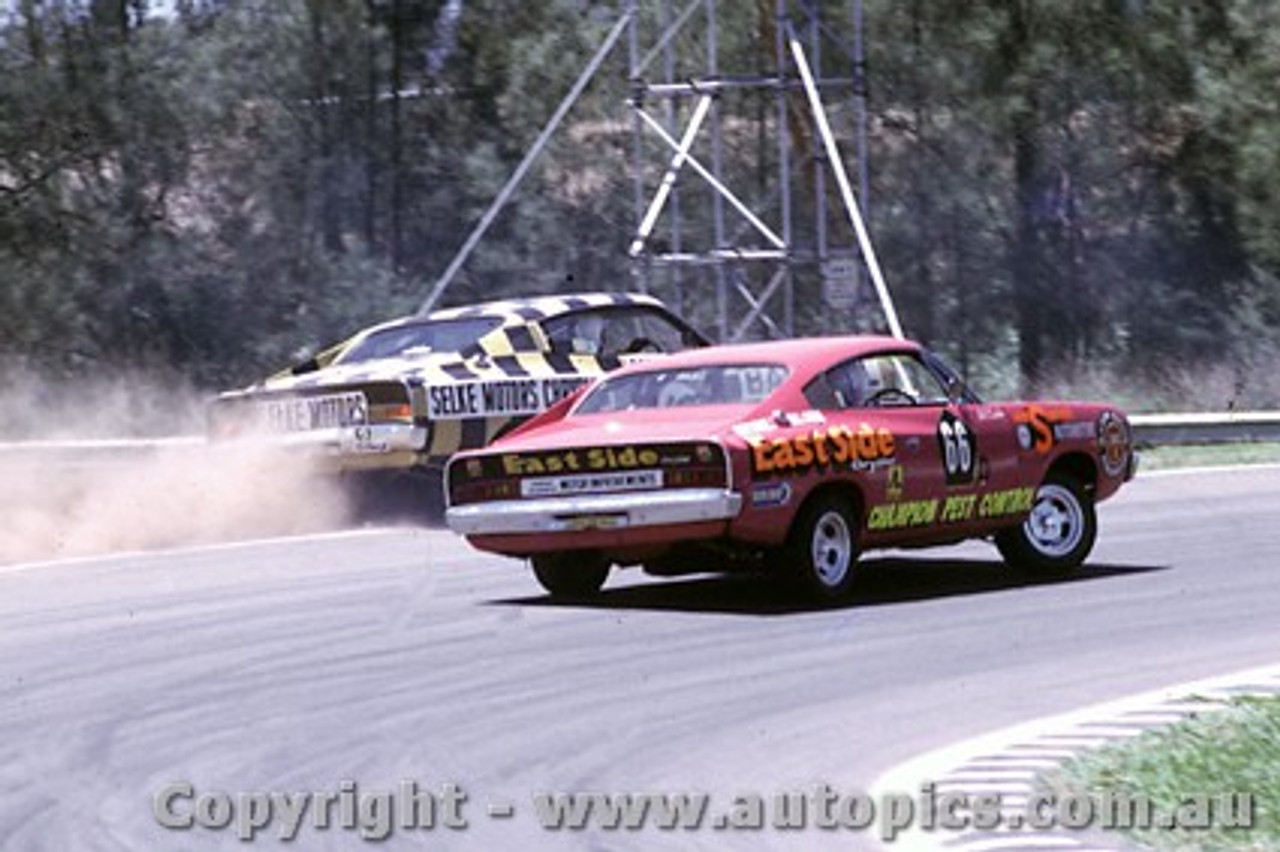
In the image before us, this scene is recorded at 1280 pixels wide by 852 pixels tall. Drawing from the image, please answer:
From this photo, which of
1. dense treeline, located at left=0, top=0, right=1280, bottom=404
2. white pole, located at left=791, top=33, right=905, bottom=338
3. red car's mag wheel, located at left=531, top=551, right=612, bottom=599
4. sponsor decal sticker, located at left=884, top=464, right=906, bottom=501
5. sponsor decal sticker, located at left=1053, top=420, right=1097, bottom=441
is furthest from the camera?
dense treeline, located at left=0, top=0, right=1280, bottom=404

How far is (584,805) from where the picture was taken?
8.19m

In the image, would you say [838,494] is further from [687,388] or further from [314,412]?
[314,412]

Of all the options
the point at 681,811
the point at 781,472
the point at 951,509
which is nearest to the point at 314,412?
the point at 951,509

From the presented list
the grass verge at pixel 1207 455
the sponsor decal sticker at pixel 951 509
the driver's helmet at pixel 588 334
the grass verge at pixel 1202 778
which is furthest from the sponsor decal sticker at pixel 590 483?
the grass verge at pixel 1207 455

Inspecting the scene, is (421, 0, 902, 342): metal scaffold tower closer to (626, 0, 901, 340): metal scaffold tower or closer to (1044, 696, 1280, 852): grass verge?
(626, 0, 901, 340): metal scaffold tower

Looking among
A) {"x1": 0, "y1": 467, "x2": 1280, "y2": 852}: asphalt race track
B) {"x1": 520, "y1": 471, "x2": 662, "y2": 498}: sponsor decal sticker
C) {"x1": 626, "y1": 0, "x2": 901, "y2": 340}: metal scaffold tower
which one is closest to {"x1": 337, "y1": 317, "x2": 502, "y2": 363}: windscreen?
{"x1": 0, "y1": 467, "x2": 1280, "y2": 852}: asphalt race track

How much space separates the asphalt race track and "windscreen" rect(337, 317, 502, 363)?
8.37ft

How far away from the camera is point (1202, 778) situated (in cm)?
813

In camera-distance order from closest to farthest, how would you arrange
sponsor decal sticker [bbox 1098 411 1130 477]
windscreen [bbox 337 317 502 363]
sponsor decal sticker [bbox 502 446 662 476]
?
sponsor decal sticker [bbox 502 446 662 476] → sponsor decal sticker [bbox 1098 411 1130 477] → windscreen [bbox 337 317 502 363]

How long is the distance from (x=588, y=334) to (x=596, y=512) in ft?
21.8

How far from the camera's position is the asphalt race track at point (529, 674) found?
8609 mm

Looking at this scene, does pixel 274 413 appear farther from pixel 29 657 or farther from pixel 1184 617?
pixel 1184 617

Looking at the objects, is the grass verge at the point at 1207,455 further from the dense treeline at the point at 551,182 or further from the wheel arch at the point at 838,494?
the wheel arch at the point at 838,494

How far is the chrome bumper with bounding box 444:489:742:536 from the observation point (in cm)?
1307
